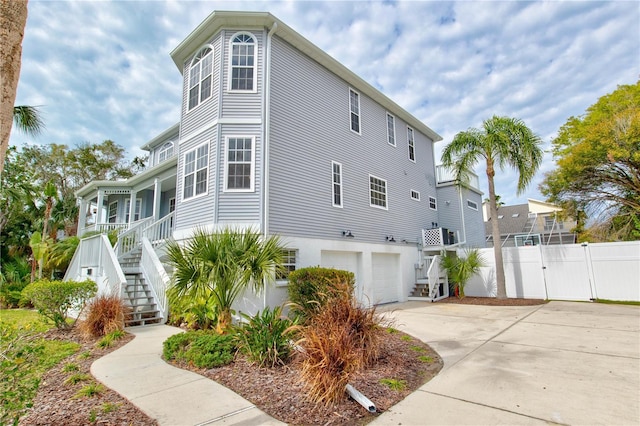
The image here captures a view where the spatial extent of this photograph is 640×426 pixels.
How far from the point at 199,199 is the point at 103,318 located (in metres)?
4.16

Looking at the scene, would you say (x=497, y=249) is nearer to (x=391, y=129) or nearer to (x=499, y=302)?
(x=499, y=302)

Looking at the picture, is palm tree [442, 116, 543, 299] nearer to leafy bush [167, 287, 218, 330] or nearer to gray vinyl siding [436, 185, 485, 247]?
gray vinyl siding [436, 185, 485, 247]

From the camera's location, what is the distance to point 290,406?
357 centimetres

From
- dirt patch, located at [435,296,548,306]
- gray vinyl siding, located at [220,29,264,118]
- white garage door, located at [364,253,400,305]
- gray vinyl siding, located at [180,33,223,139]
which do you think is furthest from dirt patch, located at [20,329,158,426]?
dirt patch, located at [435,296,548,306]

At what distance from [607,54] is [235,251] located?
47.7 ft

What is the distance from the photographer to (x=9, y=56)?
103 inches

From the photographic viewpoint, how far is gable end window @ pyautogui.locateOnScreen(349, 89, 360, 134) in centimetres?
1343

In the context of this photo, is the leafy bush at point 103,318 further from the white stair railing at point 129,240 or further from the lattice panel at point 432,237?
the lattice panel at point 432,237

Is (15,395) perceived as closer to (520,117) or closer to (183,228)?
(183,228)

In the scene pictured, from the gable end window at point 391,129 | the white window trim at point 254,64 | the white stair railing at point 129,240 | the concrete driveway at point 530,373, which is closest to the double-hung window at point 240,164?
the white window trim at point 254,64

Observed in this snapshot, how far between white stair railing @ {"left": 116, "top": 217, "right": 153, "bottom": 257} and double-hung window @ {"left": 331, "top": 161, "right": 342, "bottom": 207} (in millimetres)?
7164

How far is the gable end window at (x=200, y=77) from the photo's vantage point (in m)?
10.8

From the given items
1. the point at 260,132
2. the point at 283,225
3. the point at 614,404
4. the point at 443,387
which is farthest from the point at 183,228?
the point at 614,404

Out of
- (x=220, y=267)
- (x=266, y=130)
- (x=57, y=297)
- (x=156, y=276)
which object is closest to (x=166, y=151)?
(x=266, y=130)
